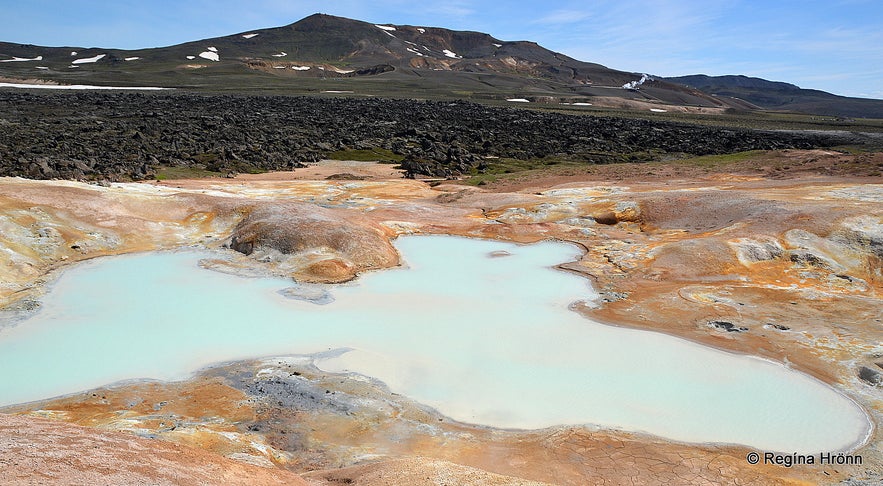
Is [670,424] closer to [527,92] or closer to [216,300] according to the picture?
[216,300]

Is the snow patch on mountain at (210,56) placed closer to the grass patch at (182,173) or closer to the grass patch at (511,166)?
the grass patch at (511,166)

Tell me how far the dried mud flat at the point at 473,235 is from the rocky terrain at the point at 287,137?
7.65m

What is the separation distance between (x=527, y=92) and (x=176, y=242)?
A: 112 m

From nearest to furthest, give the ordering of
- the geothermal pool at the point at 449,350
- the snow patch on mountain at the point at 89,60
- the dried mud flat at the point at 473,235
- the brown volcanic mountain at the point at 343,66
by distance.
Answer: the dried mud flat at the point at 473,235
the geothermal pool at the point at 449,350
the brown volcanic mountain at the point at 343,66
the snow patch on mountain at the point at 89,60

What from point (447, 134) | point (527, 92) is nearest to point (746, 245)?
point (447, 134)

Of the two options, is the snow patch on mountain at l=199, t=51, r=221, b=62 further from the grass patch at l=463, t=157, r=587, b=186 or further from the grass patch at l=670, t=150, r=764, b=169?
the grass patch at l=670, t=150, r=764, b=169

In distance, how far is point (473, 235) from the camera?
869 inches

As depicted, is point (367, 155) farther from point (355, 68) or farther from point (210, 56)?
point (210, 56)

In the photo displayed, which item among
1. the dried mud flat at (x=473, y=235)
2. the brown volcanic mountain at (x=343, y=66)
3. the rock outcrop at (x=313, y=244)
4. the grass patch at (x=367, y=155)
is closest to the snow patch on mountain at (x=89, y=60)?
the brown volcanic mountain at (x=343, y=66)

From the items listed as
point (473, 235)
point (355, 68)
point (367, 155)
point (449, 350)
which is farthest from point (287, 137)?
point (355, 68)

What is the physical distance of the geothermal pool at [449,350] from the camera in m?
10.3

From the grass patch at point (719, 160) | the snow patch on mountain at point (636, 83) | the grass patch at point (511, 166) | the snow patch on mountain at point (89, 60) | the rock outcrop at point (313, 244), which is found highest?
the snow patch on mountain at point (636, 83)

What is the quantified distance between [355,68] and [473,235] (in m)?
144

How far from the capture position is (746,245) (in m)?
18.1
